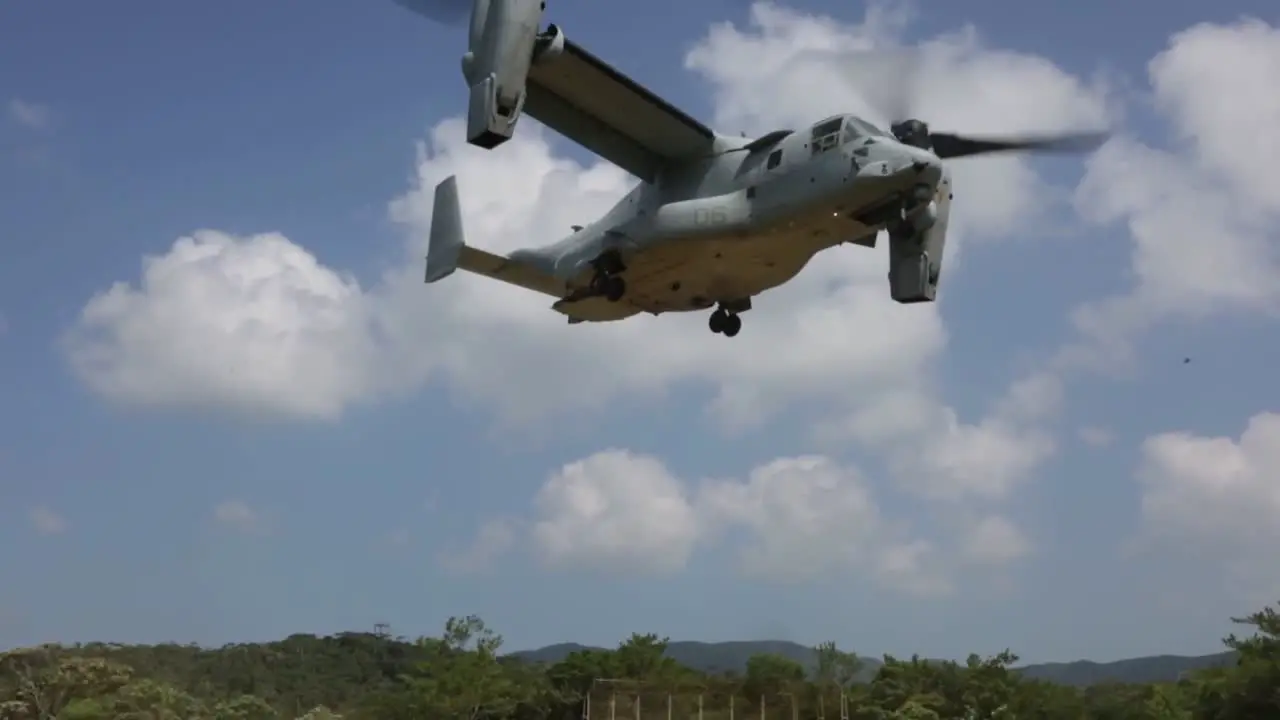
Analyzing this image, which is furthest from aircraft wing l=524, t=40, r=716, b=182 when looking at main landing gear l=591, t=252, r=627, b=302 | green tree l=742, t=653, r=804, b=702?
green tree l=742, t=653, r=804, b=702

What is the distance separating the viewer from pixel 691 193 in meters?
23.5

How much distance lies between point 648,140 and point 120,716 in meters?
48.9

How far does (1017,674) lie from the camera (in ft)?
168

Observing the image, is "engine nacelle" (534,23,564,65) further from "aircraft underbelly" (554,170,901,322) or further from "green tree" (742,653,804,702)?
"green tree" (742,653,804,702)

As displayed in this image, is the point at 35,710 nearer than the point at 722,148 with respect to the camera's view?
No

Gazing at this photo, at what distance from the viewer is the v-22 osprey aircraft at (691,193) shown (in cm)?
1973

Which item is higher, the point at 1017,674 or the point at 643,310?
the point at 643,310

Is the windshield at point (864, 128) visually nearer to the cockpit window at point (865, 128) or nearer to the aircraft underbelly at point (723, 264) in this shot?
the cockpit window at point (865, 128)

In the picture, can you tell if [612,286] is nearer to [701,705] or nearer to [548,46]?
[548,46]

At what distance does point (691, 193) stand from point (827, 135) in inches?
132

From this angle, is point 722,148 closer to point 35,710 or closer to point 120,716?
point 120,716

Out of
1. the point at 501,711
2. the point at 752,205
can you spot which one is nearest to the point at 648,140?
the point at 752,205

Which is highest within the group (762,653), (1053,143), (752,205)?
(1053,143)

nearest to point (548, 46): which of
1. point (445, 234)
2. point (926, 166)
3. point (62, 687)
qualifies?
point (926, 166)
